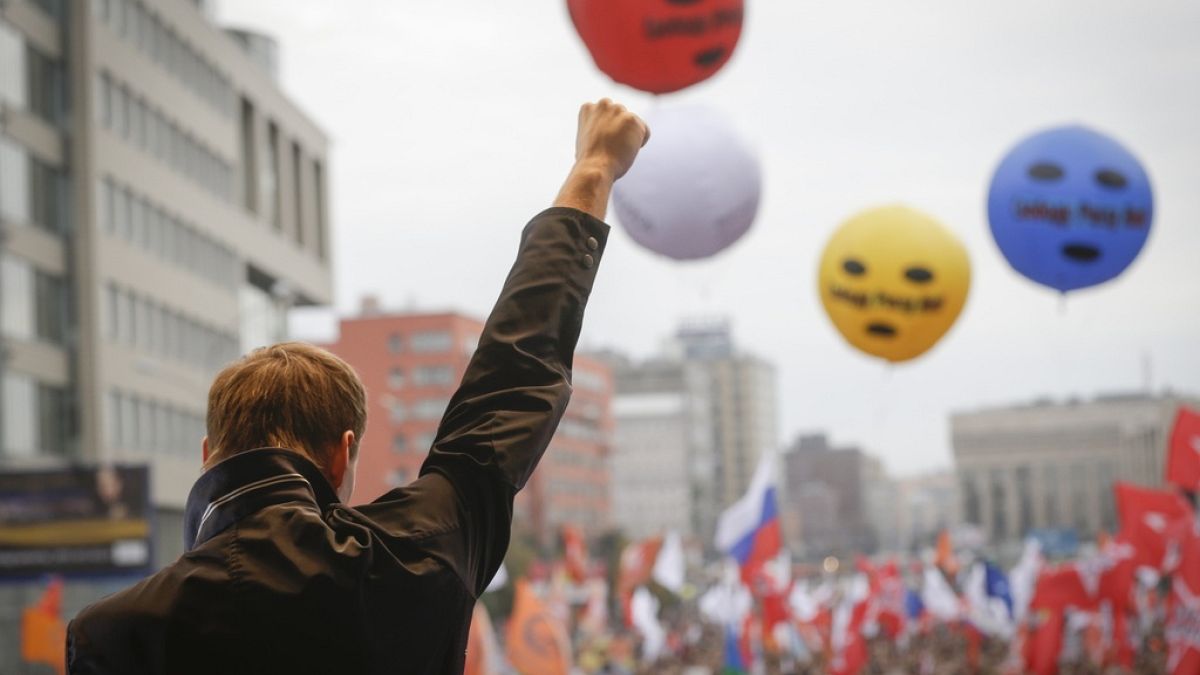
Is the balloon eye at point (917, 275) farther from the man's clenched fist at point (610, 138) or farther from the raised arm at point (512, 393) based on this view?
the raised arm at point (512, 393)

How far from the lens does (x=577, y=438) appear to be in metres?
141

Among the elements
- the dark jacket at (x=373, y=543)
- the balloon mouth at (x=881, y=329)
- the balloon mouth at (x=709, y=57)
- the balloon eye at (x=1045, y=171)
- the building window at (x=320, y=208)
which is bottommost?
the dark jacket at (x=373, y=543)

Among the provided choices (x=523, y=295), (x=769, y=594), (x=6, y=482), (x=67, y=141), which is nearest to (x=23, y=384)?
(x=67, y=141)

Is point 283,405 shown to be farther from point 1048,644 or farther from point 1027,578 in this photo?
point 1027,578

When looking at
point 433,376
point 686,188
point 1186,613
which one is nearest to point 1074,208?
point 686,188

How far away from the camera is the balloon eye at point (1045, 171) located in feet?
49.9

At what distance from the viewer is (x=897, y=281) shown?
1608 centimetres

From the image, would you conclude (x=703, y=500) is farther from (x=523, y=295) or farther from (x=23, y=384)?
(x=523, y=295)

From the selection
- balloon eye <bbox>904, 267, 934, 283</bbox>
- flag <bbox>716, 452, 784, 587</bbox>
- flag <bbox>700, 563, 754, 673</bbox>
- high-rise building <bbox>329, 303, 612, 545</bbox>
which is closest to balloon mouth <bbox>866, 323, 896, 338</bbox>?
balloon eye <bbox>904, 267, 934, 283</bbox>

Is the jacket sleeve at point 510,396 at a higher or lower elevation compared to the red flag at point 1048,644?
higher

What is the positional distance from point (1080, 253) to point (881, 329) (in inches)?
75.3

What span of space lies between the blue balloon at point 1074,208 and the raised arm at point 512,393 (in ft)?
43.0

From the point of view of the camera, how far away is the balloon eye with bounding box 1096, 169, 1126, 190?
1511 centimetres

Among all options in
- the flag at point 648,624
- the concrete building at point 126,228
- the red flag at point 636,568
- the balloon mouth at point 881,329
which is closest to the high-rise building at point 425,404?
the concrete building at point 126,228
